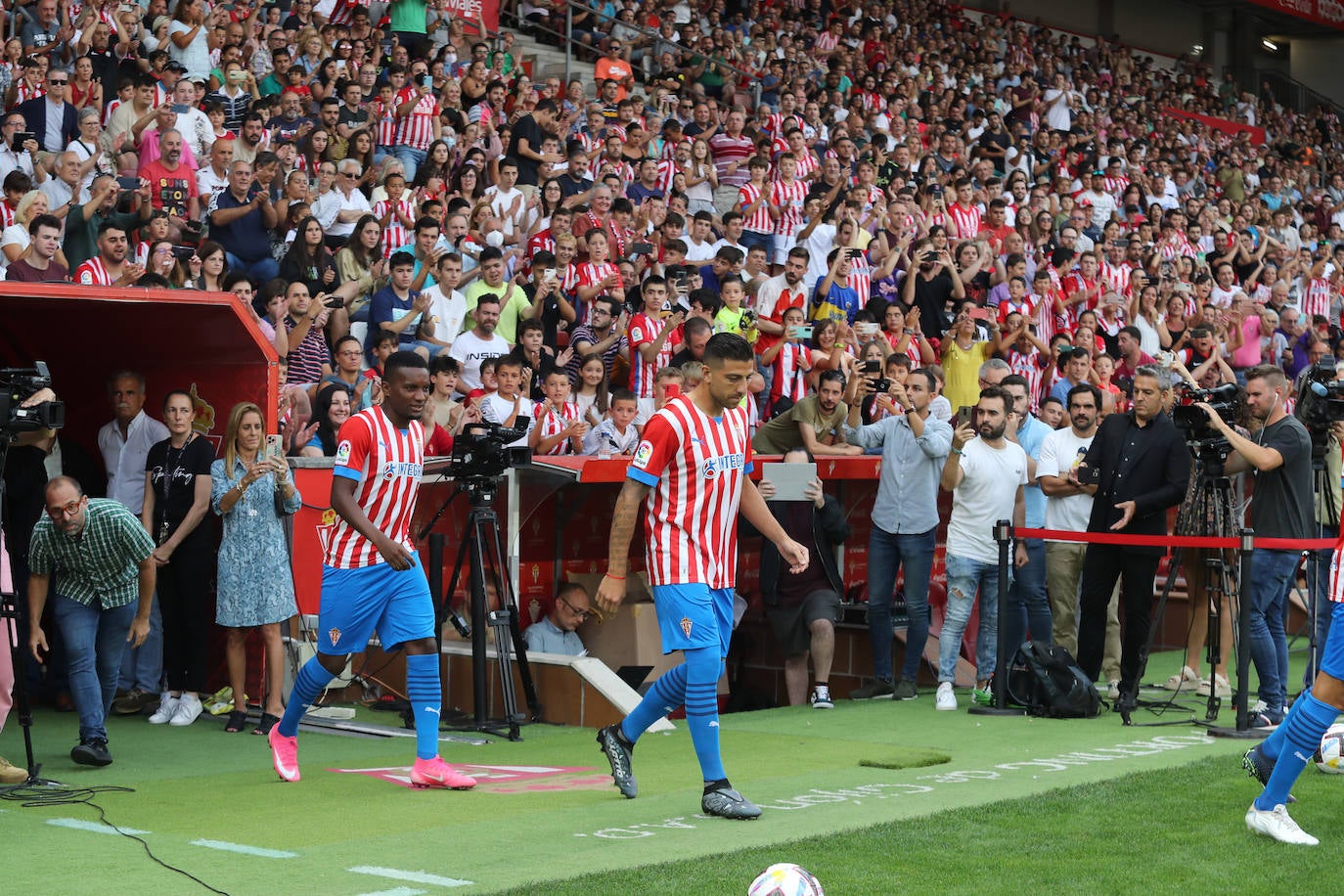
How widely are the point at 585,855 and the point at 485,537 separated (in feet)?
12.2

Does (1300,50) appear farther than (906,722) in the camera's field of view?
Yes

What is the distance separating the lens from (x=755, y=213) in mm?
17625

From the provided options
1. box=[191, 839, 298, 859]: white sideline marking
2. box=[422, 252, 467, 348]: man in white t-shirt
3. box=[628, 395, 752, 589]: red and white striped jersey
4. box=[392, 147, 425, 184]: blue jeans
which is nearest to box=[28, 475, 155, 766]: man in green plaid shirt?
box=[191, 839, 298, 859]: white sideline marking

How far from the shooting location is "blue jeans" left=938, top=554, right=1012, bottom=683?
10891 mm

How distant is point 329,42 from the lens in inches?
670

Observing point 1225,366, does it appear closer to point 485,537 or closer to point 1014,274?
point 1014,274

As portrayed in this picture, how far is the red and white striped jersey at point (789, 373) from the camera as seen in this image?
14992 millimetres

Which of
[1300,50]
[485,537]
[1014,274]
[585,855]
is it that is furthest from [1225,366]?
[1300,50]

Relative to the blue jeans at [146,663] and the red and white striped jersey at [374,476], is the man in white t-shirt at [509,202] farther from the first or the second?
the red and white striped jersey at [374,476]

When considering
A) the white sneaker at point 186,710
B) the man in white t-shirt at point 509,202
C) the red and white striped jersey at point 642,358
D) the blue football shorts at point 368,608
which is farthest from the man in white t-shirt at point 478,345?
the blue football shorts at point 368,608

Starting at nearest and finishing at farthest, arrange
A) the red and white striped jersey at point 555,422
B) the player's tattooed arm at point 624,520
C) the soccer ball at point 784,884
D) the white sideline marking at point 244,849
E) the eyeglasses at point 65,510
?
the soccer ball at point 784,884
the white sideline marking at point 244,849
the player's tattooed arm at point 624,520
the eyeglasses at point 65,510
the red and white striped jersey at point 555,422

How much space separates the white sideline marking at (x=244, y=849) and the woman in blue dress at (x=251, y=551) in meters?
3.37

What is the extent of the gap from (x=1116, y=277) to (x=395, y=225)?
10.0 metres

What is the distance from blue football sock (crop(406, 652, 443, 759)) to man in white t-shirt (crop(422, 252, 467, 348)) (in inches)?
235
